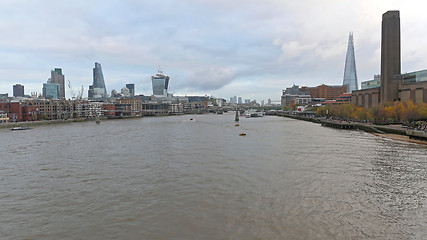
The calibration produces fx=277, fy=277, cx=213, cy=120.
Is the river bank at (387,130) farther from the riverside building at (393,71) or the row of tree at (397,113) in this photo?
the riverside building at (393,71)

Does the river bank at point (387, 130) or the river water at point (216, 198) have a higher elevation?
the river bank at point (387, 130)

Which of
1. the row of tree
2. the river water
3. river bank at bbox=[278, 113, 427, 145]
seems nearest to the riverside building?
the row of tree

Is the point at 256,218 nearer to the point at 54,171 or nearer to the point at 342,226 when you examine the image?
the point at 342,226

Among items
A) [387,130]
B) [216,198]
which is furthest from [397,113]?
[216,198]

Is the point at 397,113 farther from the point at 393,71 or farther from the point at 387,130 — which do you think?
the point at 393,71

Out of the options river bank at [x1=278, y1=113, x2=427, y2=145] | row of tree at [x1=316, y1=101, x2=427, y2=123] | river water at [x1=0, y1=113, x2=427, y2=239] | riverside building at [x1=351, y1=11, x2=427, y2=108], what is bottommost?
river water at [x1=0, y1=113, x2=427, y2=239]

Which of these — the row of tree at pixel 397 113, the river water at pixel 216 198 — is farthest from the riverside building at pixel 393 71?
the river water at pixel 216 198

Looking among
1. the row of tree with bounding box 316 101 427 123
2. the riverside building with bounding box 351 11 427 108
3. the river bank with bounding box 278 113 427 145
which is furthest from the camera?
the riverside building with bounding box 351 11 427 108

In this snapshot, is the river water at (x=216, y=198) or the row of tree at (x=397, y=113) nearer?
the river water at (x=216, y=198)

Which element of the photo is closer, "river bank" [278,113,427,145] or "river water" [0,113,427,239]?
"river water" [0,113,427,239]

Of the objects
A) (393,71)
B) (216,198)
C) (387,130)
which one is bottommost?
(216,198)

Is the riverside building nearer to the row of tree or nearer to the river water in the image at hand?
the row of tree

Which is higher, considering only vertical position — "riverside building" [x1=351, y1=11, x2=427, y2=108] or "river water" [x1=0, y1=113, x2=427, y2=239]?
"riverside building" [x1=351, y1=11, x2=427, y2=108]

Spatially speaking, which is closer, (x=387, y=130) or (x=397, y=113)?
(x=387, y=130)
